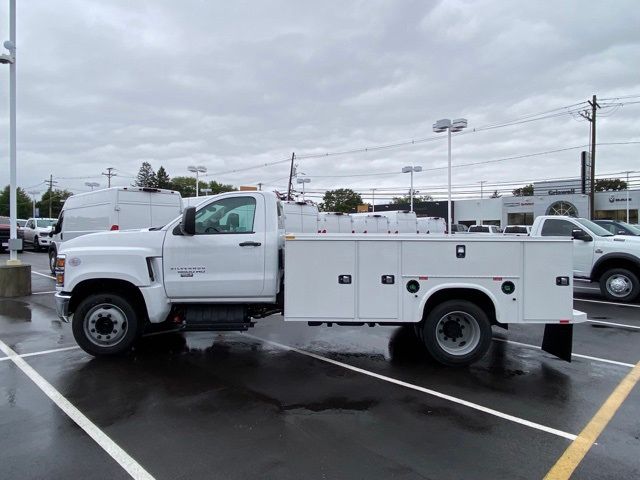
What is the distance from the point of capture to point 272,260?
245 inches

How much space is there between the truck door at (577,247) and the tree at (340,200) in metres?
73.6

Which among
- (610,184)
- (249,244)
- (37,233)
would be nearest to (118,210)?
(249,244)

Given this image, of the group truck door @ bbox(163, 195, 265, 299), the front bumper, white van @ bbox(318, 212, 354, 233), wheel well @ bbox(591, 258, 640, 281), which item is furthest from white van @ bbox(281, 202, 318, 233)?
the front bumper

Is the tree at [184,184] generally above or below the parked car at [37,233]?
above

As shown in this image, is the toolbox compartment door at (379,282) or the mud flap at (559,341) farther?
the mud flap at (559,341)

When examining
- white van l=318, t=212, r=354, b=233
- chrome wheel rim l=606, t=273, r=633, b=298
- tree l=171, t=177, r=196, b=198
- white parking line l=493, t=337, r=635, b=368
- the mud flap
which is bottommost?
white parking line l=493, t=337, r=635, b=368

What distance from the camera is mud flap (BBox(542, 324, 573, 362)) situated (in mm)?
6105

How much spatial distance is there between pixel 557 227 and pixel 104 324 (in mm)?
10861

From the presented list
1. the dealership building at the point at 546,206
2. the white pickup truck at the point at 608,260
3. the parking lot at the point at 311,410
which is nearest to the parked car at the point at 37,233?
the parking lot at the point at 311,410

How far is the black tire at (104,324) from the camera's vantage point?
246 inches

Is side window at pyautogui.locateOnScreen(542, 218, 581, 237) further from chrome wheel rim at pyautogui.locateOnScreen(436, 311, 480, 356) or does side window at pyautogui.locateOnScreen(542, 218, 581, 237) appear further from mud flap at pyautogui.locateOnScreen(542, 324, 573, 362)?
chrome wheel rim at pyautogui.locateOnScreen(436, 311, 480, 356)

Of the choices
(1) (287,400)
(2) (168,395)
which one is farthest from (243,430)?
(2) (168,395)

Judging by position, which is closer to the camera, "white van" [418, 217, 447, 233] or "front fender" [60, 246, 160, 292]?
"front fender" [60, 246, 160, 292]

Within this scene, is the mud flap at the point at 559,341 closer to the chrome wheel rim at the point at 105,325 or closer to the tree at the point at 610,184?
the chrome wheel rim at the point at 105,325
